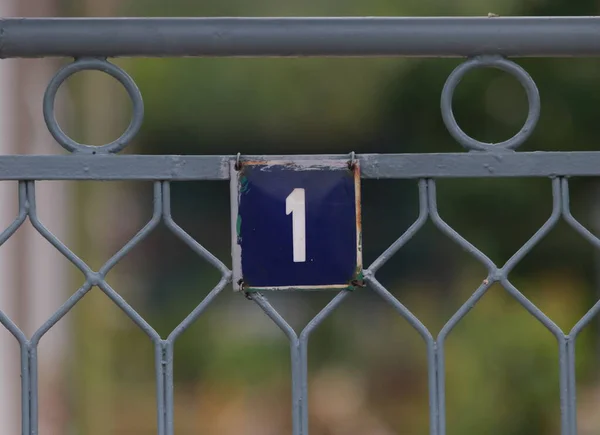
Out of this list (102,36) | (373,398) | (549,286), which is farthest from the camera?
(373,398)

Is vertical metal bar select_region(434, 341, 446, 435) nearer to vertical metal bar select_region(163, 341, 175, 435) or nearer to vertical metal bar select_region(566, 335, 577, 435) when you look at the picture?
vertical metal bar select_region(566, 335, 577, 435)

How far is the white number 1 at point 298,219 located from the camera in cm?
62

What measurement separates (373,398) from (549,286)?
0.84 m

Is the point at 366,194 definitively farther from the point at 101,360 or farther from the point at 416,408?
the point at 101,360

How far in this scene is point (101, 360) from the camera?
11.3ft

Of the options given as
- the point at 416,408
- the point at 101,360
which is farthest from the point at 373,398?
the point at 101,360

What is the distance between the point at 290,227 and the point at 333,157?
0.21 ft

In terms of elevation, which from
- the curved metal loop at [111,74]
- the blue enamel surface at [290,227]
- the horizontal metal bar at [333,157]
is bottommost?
the blue enamel surface at [290,227]

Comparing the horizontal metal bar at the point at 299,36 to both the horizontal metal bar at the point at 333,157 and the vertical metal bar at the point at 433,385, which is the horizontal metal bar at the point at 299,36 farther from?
the vertical metal bar at the point at 433,385

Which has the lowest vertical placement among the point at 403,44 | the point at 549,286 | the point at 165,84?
the point at 549,286

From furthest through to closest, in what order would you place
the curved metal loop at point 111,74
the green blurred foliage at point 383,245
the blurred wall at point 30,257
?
the green blurred foliage at point 383,245
the blurred wall at point 30,257
the curved metal loop at point 111,74

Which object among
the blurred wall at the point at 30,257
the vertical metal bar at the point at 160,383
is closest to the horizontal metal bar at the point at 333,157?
the vertical metal bar at the point at 160,383

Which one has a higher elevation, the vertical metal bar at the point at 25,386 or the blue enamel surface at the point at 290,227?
the blue enamel surface at the point at 290,227

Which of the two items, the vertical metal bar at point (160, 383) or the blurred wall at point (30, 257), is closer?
the vertical metal bar at point (160, 383)
